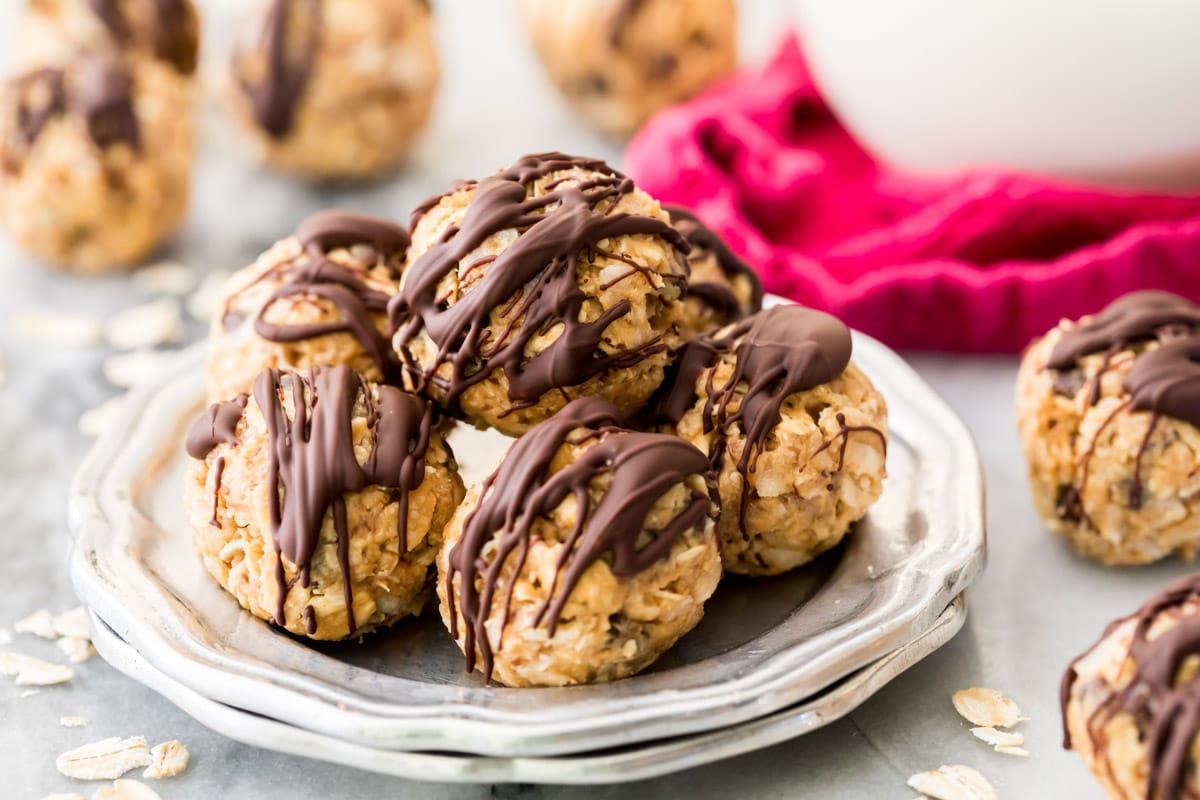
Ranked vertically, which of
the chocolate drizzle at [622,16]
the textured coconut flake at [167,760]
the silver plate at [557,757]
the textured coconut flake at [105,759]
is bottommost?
the textured coconut flake at [105,759]

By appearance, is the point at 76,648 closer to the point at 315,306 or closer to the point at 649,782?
the point at 315,306

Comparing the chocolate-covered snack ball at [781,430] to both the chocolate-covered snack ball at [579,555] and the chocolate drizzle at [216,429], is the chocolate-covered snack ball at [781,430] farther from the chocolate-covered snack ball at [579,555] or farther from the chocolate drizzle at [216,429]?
the chocolate drizzle at [216,429]

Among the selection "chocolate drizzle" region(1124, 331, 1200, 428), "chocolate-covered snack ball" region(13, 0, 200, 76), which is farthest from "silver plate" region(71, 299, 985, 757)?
"chocolate-covered snack ball" region(13, 0, 200, 76)

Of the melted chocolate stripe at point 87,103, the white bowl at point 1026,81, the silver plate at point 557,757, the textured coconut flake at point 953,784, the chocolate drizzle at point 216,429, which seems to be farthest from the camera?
the melted chocolate stripe at point 87,103

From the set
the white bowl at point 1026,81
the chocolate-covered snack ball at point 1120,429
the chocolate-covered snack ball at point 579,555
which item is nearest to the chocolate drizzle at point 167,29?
the white bowl at point 1026,81

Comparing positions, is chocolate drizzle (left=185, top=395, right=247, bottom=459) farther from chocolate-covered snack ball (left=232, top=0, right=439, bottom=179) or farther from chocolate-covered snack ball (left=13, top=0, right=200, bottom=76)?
chocolate-covered snack ball (left=13, top=0, right=200, bottom=76)

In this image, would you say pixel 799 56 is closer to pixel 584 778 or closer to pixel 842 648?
pixel 842 648

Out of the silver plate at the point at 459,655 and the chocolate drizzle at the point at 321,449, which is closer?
the silver plate at the point at 459,655

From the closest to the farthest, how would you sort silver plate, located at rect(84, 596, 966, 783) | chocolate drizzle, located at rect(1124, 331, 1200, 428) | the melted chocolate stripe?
1. silver plate, located at rect(84, 596, 966, 783)
2. chocolate drizzle, located at rect(1124, 331, 1200, 428)
3. the melted chocolate stripe
